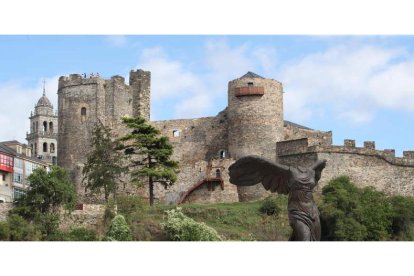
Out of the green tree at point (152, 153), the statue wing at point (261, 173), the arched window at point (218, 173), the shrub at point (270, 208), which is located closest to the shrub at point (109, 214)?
the green tree at point (152, 153)

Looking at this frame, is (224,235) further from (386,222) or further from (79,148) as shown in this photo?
(79,148)

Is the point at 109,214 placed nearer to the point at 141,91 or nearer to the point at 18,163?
the point at 141,91

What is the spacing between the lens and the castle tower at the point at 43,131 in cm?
11425

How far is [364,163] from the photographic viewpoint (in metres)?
57.1

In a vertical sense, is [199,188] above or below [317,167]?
above

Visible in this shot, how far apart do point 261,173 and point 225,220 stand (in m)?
27.7

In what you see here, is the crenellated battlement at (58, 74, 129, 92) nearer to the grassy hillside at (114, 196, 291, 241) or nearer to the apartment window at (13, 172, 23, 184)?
the apartment window at (13, 172, 23, 184)

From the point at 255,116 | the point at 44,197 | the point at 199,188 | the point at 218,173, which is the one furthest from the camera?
the point at 255,116

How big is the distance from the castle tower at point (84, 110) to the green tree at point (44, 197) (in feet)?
37.9

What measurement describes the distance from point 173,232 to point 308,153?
1375cm

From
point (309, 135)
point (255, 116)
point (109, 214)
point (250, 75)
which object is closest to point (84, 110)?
point (250, 75)

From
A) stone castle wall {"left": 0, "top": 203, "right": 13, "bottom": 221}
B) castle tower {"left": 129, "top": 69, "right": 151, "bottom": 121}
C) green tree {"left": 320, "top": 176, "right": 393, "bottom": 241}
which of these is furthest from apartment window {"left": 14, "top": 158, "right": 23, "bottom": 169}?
green tree {"left": 320, "top": 176, "right": 393, "bottom": 241}

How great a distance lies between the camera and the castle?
57.1m

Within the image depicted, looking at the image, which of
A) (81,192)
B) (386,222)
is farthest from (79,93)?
(386,222)
